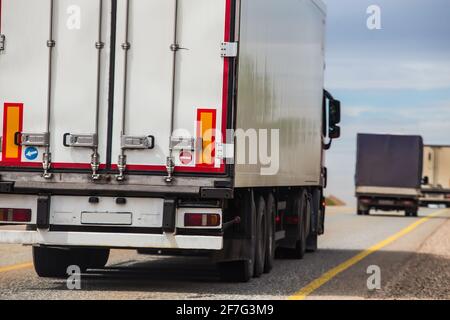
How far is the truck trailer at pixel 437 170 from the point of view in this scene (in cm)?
5753

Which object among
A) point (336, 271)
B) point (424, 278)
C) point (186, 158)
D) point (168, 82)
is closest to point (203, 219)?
point (186, 158)

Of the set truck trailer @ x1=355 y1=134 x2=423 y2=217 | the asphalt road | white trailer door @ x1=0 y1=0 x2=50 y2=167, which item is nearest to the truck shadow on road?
the asphalt road

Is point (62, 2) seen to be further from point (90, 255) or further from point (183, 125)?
point (90, 255)

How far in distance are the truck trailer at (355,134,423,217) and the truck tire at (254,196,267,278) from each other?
3065 cm

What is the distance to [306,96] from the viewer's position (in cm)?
1897

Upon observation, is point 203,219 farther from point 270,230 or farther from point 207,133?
point 270,230

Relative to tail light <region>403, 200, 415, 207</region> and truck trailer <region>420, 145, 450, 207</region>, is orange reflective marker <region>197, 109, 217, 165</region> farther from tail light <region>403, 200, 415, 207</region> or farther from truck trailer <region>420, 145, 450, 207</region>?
truck trailer <region>420, 145, 450, 207</region>

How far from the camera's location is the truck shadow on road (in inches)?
524

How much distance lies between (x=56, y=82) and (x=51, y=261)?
277cm

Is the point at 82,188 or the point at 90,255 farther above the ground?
the point at 82,188

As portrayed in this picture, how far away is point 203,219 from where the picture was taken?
1295 centimetres

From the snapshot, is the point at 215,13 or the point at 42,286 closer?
the point at 215,13
